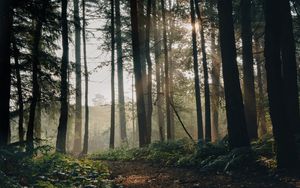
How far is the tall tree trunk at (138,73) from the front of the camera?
19297 mm

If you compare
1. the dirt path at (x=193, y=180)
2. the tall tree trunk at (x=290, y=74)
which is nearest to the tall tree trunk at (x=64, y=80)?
the dirt path at (x=193, y=180)

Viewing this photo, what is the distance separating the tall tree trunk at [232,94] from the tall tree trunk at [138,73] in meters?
7.36

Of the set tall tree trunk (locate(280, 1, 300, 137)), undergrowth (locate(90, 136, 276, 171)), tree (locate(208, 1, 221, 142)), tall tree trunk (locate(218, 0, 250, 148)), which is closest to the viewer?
undergrowth (locate(90, 136, 276, 171))

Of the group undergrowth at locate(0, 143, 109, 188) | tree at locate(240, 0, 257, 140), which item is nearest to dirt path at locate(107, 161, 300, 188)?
undergrowth at locate(0, 143, 109, 188)

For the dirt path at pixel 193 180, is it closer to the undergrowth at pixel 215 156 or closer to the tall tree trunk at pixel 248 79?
the undergrowth at pixel 215 156

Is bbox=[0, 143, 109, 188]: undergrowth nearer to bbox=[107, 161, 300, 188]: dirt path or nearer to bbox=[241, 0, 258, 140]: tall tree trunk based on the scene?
bbox=[107, 161, 300, 188]: dirt path

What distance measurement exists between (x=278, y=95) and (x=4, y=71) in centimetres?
663

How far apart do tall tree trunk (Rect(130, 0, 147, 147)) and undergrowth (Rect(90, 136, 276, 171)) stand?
2702mm

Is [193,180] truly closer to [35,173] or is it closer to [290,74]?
[35,173]

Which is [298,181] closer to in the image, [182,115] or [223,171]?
[223,171]

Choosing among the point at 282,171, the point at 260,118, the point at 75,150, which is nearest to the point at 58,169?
the point at 282,171

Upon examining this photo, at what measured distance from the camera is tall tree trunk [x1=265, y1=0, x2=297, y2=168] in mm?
9164

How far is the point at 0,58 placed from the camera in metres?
9.38

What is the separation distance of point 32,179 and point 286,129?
585cm
